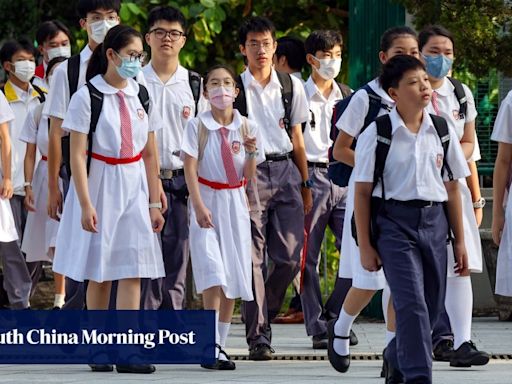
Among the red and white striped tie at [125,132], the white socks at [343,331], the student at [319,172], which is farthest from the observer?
the student at [319,172]

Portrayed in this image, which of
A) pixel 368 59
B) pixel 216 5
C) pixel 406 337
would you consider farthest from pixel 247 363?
pixel 216 5

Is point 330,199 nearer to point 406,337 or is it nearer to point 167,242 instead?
point 167,242

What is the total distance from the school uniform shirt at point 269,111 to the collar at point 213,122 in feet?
1.89

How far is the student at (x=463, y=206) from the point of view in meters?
10.4

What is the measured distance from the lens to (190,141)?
35.4 feet

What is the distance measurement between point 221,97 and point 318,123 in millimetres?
1756

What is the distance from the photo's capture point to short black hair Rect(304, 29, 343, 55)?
491 inches

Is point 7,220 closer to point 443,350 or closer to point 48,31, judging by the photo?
point 48,31

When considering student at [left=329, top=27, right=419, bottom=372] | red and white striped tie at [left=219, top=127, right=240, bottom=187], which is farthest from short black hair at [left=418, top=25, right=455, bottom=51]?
red and white striped tie at [left=219, top=127, right=240, bottom=187]

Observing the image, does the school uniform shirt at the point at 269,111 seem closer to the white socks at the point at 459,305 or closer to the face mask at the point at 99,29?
the face mask at the point at 99,29

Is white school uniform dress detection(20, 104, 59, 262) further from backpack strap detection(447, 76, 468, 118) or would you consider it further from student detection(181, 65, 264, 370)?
backpack strap detection(447, 76, 468, 118)

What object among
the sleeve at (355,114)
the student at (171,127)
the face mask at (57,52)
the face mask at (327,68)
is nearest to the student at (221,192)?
the student at (171,127)

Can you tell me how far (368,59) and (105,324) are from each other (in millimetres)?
4469

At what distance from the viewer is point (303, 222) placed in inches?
466
